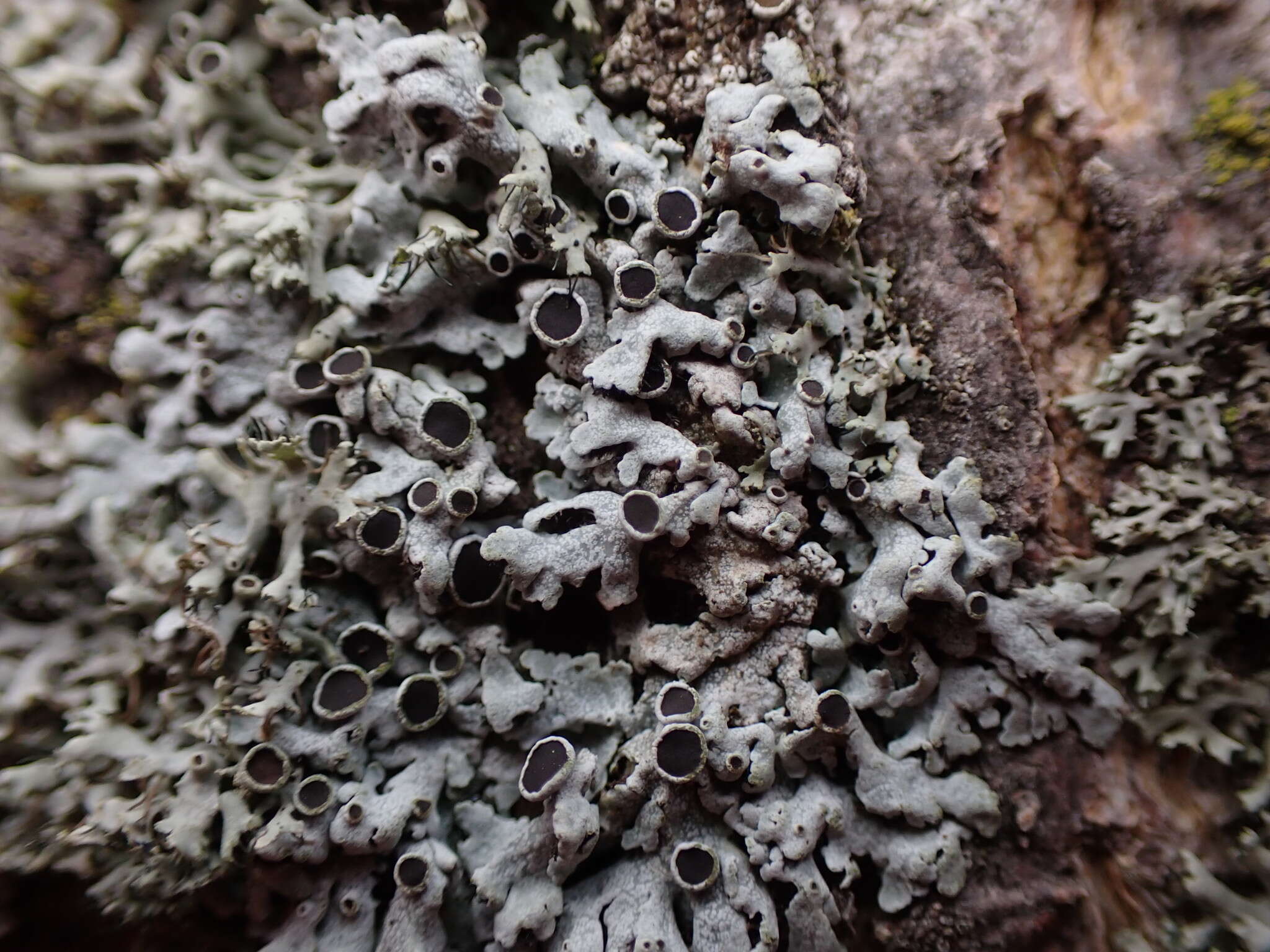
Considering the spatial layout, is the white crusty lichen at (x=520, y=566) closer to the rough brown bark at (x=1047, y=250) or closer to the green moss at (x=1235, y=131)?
the rough brown bark at (x=1047, y=250)

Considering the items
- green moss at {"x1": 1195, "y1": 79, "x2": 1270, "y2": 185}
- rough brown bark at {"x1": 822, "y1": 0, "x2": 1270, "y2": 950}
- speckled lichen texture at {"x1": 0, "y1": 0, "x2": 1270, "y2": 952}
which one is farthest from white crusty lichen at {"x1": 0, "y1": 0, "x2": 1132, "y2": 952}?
green moss at {"x1": 1195, "y1": 79, "x2": 1270, "y2": 185}

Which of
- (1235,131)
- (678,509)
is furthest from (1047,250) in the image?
(678,509)

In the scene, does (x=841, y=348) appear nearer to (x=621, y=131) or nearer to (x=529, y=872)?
(x=621, y=131)

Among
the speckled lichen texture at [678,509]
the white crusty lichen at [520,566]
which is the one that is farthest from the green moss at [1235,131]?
the white crusty lichen at [520,566]

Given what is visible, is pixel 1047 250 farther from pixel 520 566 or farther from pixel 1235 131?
pixel 520 566

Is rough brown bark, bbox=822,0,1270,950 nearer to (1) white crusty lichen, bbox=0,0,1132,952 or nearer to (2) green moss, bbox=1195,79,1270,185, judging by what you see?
(2) green moss, bbox=1195,79,1270,185

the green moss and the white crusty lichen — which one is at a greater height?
the green moss

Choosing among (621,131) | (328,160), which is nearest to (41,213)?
(328,160)
